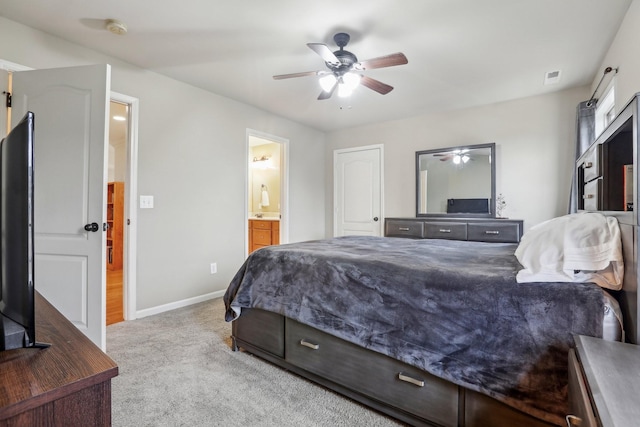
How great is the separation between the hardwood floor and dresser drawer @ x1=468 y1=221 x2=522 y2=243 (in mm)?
3927

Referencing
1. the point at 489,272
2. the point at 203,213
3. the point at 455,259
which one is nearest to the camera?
the point at 489,272

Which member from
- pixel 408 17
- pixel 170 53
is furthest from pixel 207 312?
pixel 408 17

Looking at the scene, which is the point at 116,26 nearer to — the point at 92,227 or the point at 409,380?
the point at 92,227

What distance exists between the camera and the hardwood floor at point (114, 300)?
302 cm

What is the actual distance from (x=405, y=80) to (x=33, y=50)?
3.27 meters

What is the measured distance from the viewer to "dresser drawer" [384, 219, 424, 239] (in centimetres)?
416

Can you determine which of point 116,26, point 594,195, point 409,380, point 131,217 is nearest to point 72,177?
point 131,217

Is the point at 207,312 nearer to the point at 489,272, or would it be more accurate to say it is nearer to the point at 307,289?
the point at 307,289

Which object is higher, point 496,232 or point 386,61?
point 386,61

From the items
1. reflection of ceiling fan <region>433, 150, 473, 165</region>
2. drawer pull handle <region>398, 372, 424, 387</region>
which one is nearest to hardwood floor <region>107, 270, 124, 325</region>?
drawer pull handle <region>398, 372, 424, 387</region>

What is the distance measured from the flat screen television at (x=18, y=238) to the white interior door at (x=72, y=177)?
5.20 ft

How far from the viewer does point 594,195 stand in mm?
1556

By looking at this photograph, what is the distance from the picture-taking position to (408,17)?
225 centimetres

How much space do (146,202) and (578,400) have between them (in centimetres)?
336
